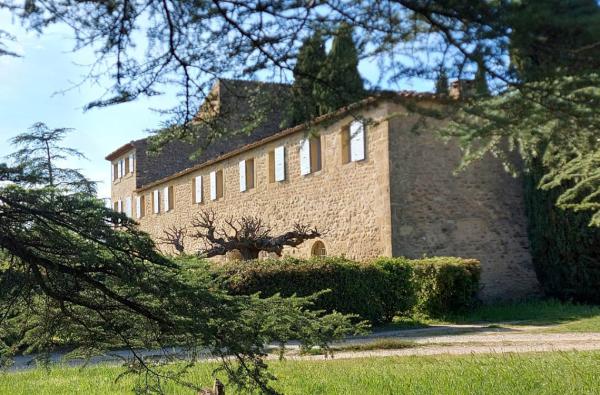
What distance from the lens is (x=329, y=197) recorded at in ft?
59.7

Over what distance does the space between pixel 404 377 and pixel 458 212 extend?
1001 cm

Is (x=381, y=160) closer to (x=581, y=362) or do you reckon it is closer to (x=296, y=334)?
(x=581, y=362)

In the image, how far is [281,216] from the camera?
20500 millimetres

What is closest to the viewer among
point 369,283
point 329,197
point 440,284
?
point 369,283

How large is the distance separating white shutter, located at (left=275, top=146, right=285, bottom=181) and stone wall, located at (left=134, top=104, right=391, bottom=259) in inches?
6.7

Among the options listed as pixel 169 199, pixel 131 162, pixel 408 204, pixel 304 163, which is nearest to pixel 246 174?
pixel 304 163

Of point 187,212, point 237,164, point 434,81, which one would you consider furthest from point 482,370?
point 187,212

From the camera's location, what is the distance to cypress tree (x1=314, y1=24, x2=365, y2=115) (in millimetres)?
3242

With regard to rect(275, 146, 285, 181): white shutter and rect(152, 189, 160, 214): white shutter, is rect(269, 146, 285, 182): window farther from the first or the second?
rect(152, 189, 160, 214): white shutter

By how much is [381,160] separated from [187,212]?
510 inches

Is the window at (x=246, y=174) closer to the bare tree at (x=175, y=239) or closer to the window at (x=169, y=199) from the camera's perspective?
the bare tree at (x=175, y=239)

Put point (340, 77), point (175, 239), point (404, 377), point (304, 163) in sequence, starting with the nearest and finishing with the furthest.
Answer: point (340, 77), point (404, 377), point (175, 239), point (304, 163)

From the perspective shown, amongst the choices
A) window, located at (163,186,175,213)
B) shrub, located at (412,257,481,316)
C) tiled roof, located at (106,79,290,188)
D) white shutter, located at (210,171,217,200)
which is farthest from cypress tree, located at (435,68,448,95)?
window, located at (163,186,175,213)

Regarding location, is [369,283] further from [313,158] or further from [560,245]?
[313,158]
